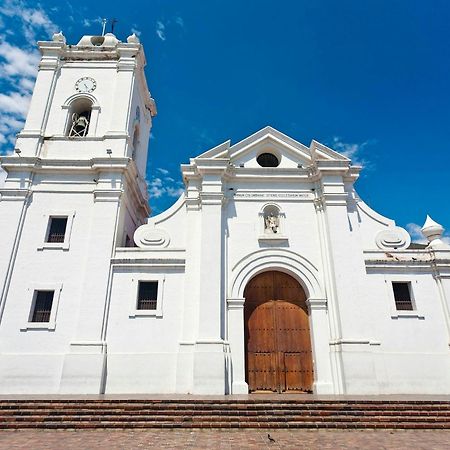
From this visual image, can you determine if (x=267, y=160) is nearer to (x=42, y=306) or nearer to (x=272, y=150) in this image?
(x=272, y=150)

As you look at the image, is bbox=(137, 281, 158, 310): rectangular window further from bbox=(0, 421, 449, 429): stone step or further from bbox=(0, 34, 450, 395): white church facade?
bbox=(0, 421, 449, 429): stone step

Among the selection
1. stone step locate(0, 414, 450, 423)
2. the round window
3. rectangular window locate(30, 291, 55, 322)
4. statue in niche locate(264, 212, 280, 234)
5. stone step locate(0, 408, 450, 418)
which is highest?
the round window

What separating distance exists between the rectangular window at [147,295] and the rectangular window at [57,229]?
3.85 m

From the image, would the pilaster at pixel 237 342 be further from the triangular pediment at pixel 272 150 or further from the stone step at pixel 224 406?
the triangular pediment at pixel 272 150

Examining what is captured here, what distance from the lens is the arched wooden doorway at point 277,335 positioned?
1288 cm

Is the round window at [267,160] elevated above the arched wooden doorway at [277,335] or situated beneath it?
elevated above

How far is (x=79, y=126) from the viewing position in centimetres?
1733

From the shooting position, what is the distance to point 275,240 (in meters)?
14.3

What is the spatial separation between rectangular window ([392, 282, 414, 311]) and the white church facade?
0.26 ft

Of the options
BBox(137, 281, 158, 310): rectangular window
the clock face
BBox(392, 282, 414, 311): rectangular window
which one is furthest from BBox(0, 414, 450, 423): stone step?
the clock face

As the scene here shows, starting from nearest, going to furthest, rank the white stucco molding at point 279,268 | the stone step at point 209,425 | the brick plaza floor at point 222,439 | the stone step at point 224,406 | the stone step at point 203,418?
1. the brick plaza floor at point 222,439
2. the stone step at point 209,425
3. the stone step at point 203,418
4. the stone step at point 224,406
5. the white stucco molding at point 279,268

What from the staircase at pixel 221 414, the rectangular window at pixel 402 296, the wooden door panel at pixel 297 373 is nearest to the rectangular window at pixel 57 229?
the staircase at pixel 221 414

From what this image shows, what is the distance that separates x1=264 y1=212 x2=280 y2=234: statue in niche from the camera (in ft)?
48.0

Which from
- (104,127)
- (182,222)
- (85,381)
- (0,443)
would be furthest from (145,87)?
(0,443)
